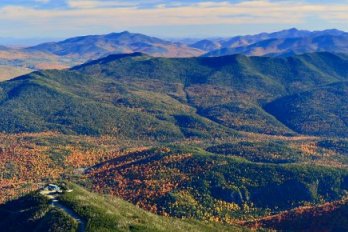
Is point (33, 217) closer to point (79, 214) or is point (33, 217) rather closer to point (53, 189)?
point (79, 214)

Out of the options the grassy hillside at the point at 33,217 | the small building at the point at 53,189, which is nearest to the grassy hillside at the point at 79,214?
the grassy hillside at the point at 33,217

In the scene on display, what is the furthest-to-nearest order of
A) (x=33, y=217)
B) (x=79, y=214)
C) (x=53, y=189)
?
(x=53, y=189), (x=33, y=217), (x=79, y=214)

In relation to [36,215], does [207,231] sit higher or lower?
lower

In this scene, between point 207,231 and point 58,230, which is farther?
point 207,231

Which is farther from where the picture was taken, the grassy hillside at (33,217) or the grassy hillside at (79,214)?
the grassy hillside at (79,214)

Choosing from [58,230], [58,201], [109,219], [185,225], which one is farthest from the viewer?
[185,225]

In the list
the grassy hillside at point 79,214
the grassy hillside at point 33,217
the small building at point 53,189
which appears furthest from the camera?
the small building at point 53,189

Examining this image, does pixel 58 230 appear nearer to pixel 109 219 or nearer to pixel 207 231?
pixel 109 219

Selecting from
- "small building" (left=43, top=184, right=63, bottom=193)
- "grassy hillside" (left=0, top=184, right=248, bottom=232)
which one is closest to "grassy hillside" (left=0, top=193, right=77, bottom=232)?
"grassy hillside" (left=0, top=184, right=248, bottom=232)

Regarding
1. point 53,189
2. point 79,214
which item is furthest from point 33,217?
point 53,189

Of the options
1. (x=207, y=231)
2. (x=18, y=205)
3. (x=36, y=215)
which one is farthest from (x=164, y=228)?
(x=18, y=205)

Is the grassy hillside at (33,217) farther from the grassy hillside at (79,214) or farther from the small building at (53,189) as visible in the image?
the small building at (53,189)
